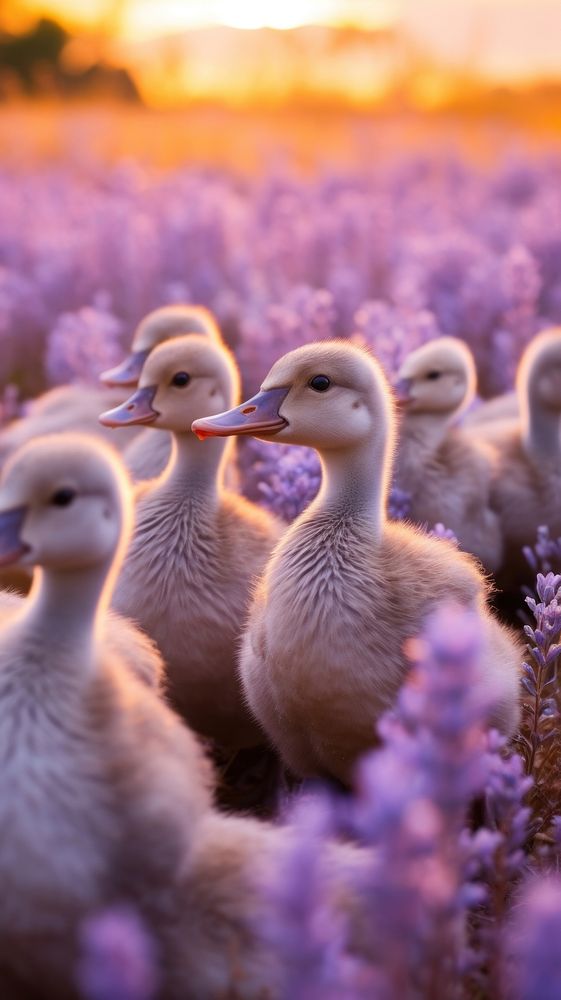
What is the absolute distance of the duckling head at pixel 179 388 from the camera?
4.33 m

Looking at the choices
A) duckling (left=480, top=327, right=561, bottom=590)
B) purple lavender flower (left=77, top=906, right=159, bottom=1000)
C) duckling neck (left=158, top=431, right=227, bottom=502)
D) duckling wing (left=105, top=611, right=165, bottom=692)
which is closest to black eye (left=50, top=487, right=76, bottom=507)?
duckling wing (left=105, top=611, right=165, bottom=692)

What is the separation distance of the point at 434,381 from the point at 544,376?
52 cm

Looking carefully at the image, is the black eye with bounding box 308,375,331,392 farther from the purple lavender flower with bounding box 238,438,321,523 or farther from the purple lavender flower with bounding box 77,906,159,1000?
the purple lavender flower with bounding box 77,906,159,1000

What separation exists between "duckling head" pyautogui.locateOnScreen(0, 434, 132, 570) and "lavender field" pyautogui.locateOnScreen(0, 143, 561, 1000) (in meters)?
0.74

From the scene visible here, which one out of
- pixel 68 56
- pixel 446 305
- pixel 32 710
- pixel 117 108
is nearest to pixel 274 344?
pixel 446 305

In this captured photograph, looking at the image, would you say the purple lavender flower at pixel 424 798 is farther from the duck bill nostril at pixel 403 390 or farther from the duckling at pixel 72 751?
the duck bill nostril at pixel 403 390

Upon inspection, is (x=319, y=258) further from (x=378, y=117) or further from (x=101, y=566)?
(x=378, y=117)

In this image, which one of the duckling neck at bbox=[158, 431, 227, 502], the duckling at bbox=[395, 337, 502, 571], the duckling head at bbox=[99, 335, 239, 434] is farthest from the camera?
the duckling at bbox=[395, 337, 502, 571]

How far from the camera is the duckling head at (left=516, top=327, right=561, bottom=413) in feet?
17.5

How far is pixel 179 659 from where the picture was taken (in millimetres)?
3811

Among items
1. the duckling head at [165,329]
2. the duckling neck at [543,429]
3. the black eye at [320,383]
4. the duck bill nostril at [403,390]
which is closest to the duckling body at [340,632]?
the black eye at [320,383]

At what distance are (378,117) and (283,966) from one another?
20170 mm

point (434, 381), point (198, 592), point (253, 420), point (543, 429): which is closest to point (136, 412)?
point (198, 592)

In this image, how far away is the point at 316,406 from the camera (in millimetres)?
3512
